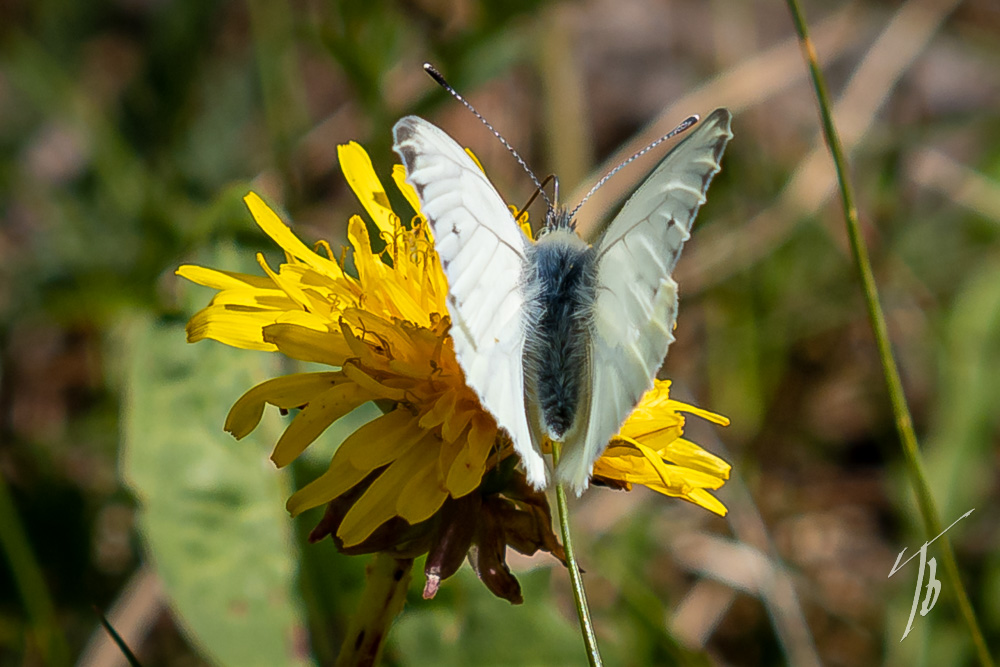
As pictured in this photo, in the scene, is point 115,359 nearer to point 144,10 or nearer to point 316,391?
point 316,391

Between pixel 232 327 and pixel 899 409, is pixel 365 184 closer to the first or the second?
pixel 232 327

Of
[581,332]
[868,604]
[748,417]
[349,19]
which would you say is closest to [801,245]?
[748,417]

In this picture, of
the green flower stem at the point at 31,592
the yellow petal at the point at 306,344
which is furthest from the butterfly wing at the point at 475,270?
the green flower stem at the point at 31,592

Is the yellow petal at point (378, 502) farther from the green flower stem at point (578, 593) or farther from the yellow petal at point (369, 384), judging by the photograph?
the green flower stem at point (578, 593)

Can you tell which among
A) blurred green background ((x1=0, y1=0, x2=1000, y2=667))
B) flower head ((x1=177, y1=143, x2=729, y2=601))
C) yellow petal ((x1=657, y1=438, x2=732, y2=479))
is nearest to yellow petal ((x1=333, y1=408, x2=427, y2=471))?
flower head ((x1=177, y1=143, x2=729, y2=601))

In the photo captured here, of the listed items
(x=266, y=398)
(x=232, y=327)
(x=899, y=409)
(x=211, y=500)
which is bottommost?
(x=899, y=409)

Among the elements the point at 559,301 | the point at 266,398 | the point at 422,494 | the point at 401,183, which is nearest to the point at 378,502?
the point at 422,494
